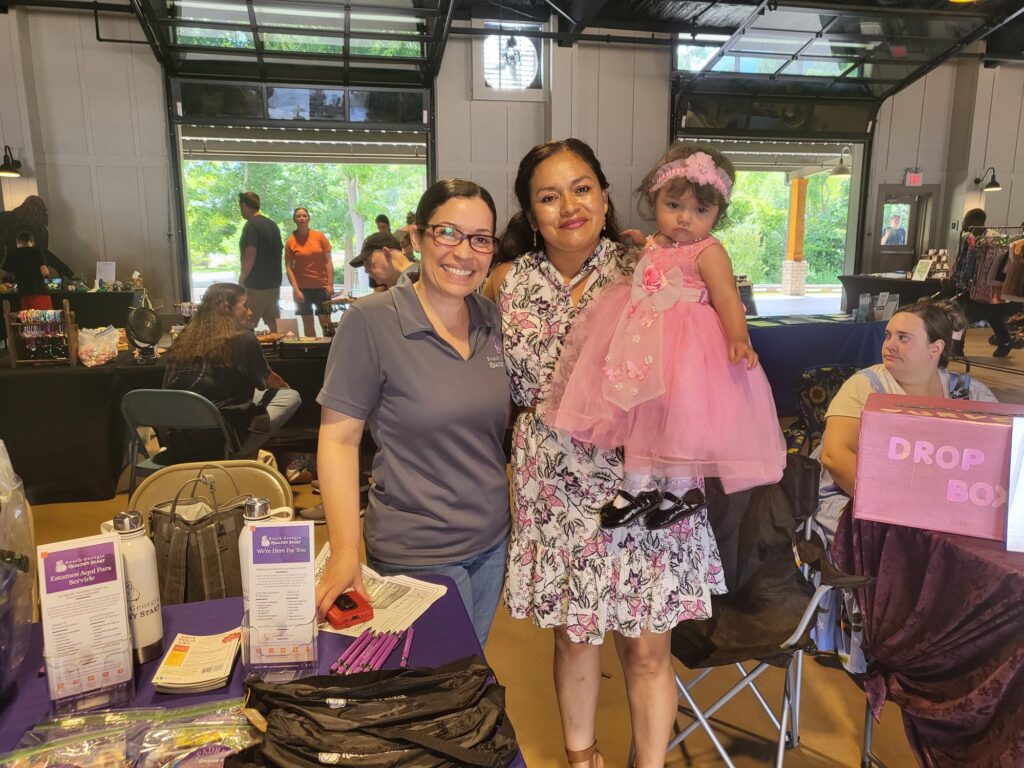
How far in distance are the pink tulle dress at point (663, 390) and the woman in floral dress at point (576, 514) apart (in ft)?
0.23

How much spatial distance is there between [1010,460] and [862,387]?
1081mm

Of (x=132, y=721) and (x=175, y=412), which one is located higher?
(x=132, y=721)

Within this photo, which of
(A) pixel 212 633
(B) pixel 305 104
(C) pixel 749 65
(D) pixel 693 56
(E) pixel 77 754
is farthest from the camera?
(D) pixel 693 56

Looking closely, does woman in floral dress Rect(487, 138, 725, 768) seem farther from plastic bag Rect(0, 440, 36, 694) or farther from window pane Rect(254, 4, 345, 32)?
window pane Rect(254, 4, 345, 32)

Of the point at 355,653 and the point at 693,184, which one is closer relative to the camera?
the point at 355,653

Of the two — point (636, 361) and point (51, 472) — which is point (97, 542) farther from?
point (51, 472)

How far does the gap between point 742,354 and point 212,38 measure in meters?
8.63

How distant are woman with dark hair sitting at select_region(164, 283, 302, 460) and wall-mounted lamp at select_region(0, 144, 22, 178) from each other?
6.23 m

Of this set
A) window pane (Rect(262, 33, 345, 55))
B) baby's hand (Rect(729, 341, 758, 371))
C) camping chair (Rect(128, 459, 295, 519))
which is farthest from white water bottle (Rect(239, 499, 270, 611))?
window pane (Rect(262, 33, 345, 55))

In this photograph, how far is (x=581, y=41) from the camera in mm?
9383

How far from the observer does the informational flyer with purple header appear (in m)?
1.06

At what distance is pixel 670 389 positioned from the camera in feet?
5.35

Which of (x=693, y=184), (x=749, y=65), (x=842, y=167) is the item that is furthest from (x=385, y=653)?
(x=842, y=167)

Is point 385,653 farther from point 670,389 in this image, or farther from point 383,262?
point 383,262
